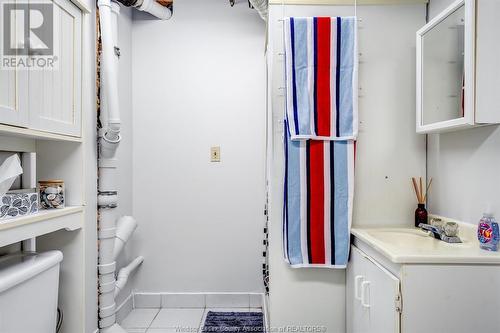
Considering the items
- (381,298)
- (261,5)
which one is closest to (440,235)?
(381,298)

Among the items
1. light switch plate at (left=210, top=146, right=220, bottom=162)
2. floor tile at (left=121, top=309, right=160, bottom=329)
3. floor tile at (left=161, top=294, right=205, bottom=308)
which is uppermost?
light switch plate at (left=210, top=146, right=220, bottom=162)

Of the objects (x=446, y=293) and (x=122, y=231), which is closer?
(x=446, y=293)

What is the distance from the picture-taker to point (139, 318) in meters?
2.35

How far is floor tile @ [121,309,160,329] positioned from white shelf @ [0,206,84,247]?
1.00 m

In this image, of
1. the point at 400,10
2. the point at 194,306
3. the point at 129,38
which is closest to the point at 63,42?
the point at 129,38

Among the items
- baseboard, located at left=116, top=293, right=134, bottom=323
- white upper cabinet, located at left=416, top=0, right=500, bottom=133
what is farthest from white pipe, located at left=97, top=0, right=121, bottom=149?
white upper cabinet, located at left=416, top=0, right=500, bottom=133

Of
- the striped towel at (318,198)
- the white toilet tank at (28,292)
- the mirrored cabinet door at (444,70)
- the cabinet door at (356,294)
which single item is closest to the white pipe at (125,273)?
the white toilet tank at (28,292)

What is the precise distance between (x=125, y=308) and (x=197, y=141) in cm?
135

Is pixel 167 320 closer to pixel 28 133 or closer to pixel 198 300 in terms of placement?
pixel 198 300

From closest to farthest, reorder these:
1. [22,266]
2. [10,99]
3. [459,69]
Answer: [10,99], [22,266], [459,69]

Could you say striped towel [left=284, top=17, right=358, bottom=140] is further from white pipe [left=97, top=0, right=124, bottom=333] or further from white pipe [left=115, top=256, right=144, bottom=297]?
white pipe [left=115, top=256, right=144, bottom=297]

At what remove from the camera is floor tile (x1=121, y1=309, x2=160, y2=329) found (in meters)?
2.24

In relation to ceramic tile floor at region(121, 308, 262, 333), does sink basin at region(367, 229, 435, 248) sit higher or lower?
higher

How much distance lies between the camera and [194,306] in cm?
252
